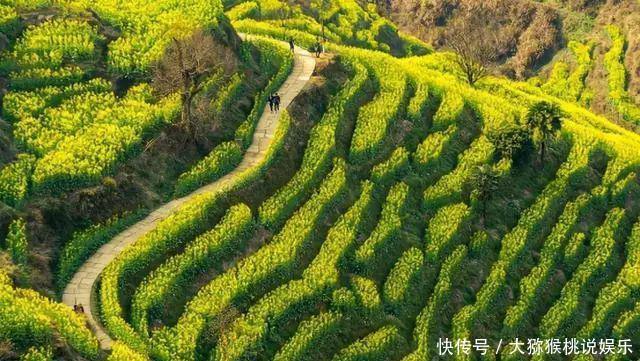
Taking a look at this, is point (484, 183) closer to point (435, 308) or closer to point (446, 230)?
point (446, 230)

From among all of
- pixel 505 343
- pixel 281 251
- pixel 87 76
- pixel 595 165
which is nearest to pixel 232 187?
pixel 281 251

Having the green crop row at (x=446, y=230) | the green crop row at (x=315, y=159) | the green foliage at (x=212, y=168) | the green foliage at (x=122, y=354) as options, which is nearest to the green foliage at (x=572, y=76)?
the green crop row at (x=315, y=159)

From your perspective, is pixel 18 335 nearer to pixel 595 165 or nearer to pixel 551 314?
pixel 551 314

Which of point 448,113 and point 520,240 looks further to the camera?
point 448,113

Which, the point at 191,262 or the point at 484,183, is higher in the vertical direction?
the point at 191,262

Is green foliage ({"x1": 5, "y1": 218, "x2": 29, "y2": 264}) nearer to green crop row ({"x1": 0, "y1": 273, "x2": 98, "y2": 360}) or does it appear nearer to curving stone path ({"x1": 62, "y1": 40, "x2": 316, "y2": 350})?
curving stone path ({"x1": 62, "y1": 40, "x2": 316, "y2": 350})

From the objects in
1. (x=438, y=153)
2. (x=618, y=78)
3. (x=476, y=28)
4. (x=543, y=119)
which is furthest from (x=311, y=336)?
(x=476, y=28)
